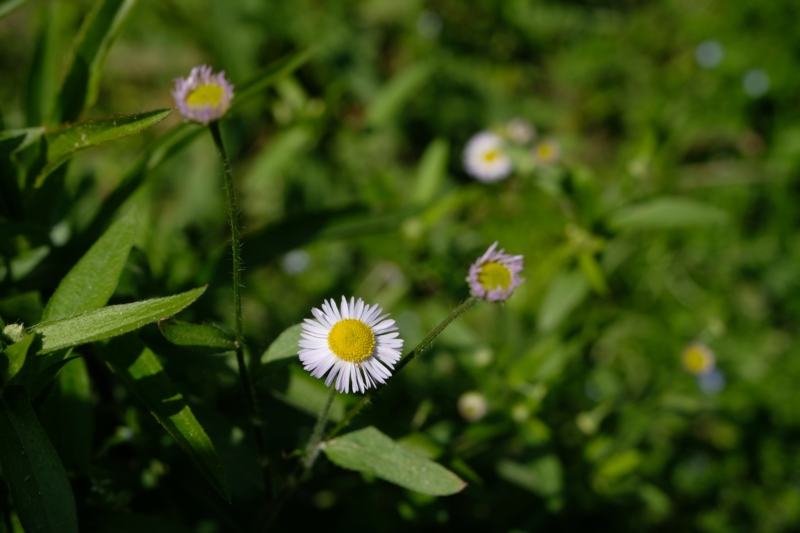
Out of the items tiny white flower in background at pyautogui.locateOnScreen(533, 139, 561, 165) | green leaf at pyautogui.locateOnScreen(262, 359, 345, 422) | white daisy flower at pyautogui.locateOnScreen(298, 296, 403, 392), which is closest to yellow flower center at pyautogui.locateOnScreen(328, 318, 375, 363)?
white daisy flower at pyautogui.locateOnScreen(298, 296, 403, 392)

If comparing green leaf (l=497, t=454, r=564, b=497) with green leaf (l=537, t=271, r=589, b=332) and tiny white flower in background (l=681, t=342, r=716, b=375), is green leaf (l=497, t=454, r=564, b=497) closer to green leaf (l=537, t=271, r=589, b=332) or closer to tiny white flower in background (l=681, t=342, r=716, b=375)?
green leaf (l=537, t=271, r=589, b=332)

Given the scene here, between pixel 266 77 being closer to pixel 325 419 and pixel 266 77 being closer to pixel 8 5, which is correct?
pixel 8 5

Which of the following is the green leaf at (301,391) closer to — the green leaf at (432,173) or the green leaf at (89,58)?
the green leaf at (89,58)

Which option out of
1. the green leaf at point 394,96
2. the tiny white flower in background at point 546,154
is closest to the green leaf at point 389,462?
the tiny white flower in background at point 546,154

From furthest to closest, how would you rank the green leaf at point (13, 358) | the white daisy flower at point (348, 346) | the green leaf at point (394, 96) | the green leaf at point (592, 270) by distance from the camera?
the green leaf at point (394, 96) → the green leaf at point (592, 270) → the white daisy flower at point (348, 346) → the green leaf at point (13, 358)

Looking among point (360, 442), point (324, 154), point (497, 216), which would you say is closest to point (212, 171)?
point (324, 154)

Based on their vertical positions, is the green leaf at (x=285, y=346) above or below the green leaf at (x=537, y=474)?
below

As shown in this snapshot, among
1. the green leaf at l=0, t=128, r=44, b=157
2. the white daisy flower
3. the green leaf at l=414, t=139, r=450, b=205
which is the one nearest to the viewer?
the white daisy flower
